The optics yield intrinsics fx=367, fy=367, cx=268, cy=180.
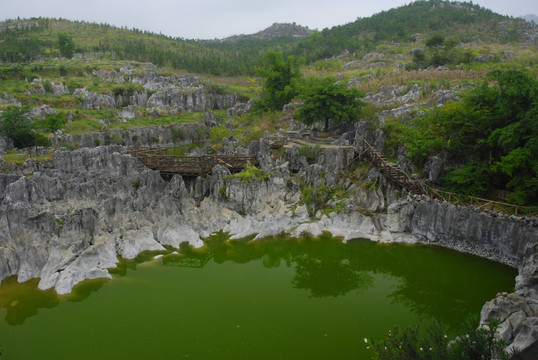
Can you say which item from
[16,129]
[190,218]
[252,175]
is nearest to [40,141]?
[16,129]

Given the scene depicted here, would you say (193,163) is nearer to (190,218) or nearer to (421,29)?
(190,218)

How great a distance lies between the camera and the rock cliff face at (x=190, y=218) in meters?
15.4

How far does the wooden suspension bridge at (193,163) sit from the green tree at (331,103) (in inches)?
241

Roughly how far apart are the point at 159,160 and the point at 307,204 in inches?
436

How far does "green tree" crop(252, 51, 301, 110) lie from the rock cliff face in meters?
14.0

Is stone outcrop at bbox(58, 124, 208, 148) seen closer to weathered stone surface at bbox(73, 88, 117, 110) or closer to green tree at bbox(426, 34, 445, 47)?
weathered stone surface at bbox(73, 88, 117, 110)

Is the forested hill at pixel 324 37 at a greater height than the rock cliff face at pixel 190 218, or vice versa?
the forested hill at pixel 324 37

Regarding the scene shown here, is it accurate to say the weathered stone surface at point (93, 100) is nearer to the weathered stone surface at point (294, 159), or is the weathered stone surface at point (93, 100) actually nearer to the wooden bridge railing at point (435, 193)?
the weathered stone surface at point (294, 159)

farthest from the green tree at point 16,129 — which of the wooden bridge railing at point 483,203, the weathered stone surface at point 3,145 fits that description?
the wooden bridge railing at point 483,203

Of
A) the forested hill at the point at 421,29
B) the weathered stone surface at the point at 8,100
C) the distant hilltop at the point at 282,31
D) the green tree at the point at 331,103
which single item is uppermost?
the distant hilltop at the point at 282,31

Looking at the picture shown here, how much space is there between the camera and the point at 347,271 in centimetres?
1644

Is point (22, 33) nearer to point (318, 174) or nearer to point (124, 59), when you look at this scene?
point (124, 59)

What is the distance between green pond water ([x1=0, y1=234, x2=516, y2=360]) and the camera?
11375mm

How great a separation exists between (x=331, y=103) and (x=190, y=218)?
13798 mm
